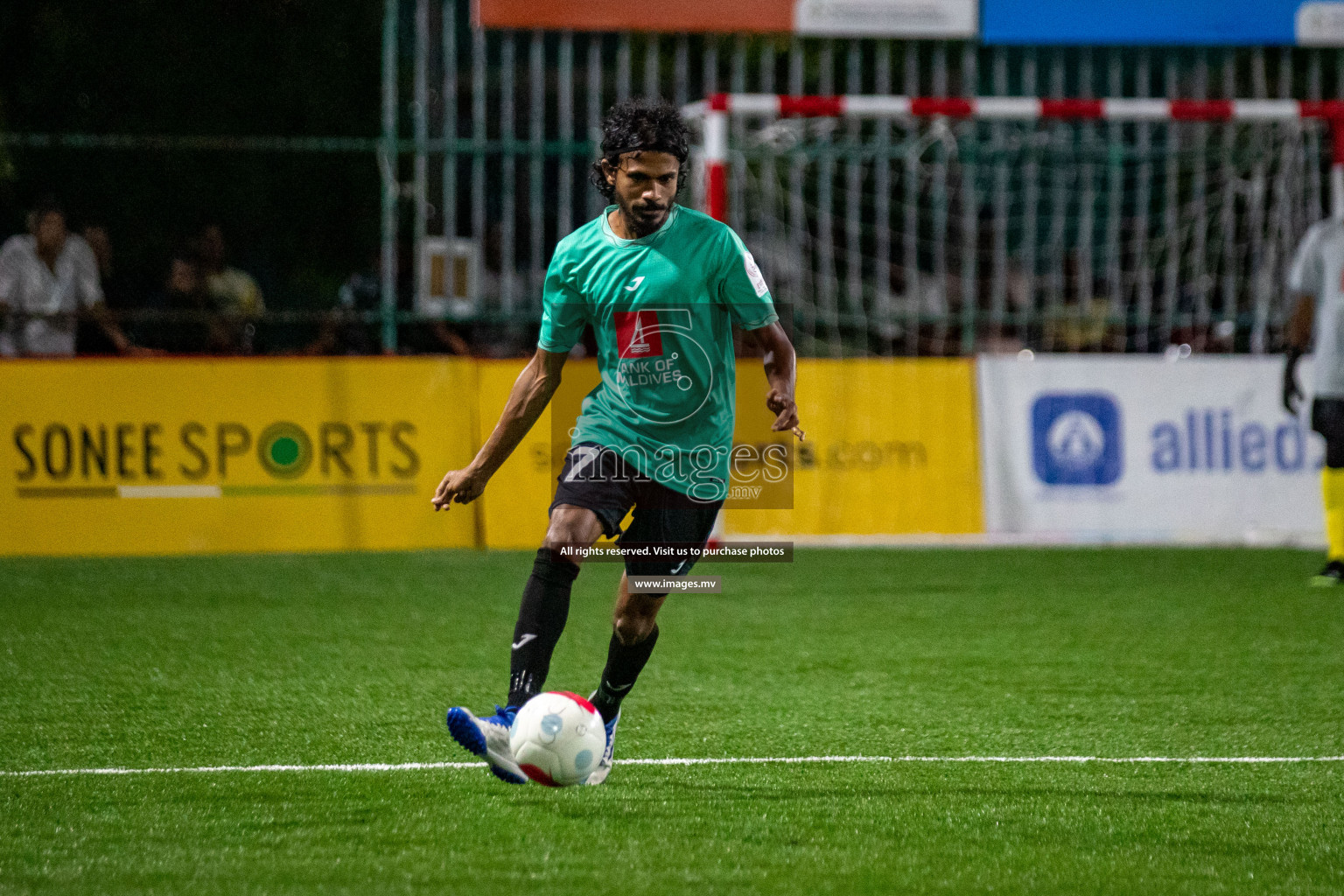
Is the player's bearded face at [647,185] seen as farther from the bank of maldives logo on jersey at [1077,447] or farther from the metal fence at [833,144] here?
the bank of maldives logo on jersey at [1077,447]

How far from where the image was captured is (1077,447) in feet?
40.0

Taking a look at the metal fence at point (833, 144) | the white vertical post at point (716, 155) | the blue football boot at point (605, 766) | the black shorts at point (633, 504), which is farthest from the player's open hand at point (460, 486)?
the metal fence at point (833, 144)

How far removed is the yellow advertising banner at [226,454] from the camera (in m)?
11.1

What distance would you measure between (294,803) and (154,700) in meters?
1.84

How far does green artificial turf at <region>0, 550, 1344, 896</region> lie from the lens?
4.07 meters

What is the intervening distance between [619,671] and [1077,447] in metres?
7.71

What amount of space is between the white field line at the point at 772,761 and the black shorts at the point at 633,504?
672mm

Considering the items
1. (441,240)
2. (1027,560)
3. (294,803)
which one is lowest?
(1027,560)

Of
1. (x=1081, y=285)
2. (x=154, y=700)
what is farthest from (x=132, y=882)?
(x=1081, y=285)

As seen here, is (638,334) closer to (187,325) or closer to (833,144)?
(187,325)

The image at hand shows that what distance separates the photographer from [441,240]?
1253cm

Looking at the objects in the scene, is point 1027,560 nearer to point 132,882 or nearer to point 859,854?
point 859,854

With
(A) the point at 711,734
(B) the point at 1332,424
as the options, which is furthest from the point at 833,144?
(A) the point at 711,734

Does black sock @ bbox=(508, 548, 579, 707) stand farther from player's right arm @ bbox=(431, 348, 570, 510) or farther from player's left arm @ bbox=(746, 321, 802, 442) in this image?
player's left arm @ bbox=(746, 321, 802, 442)
